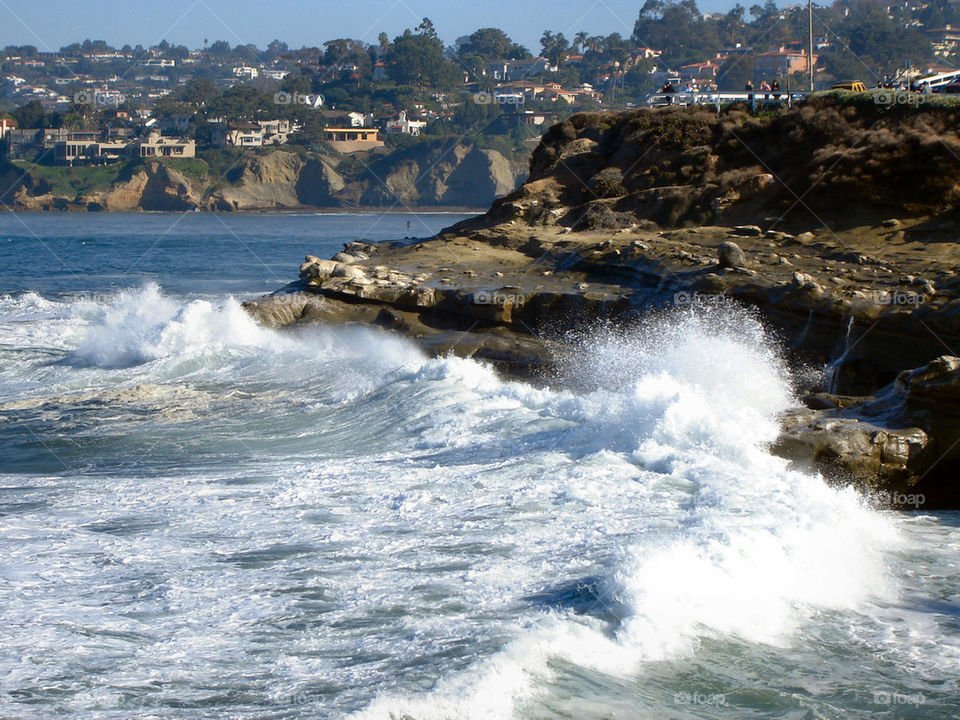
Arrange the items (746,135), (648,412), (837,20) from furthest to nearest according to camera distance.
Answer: (837,20)
(746,135)
(648,412)

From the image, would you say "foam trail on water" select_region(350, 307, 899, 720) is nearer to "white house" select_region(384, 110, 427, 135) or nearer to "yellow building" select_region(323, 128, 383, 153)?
"yellow building" select_region(323, 128, 383, 153)

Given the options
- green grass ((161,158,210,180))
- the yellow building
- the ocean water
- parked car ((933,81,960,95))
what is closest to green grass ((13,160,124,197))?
green grass ((161,158,210,180))

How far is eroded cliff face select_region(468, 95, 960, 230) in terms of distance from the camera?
771 inches

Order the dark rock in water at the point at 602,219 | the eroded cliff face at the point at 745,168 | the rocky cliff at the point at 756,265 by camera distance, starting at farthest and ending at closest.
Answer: the dark rock in water at the point at 602,219 < the eroded cliff face at the point at 745,168 < the rocky cliff at the point at 756,265

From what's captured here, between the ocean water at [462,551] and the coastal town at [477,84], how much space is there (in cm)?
8359

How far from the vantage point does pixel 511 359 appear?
1636 centimetres

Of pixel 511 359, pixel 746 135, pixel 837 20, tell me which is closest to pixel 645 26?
pixel 837 20

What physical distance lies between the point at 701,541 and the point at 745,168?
49.7 ft

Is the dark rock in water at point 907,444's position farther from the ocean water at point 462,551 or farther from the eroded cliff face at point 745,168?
the eroded cliff face at point 745,168

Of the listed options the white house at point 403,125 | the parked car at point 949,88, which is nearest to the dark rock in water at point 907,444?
the parked car at point 949,88

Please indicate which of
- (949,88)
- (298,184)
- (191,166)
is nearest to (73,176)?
(191,166)

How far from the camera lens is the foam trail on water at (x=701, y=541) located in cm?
720

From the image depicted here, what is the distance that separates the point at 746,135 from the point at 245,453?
49.6 ft

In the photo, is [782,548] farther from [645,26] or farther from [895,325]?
[645,26]
